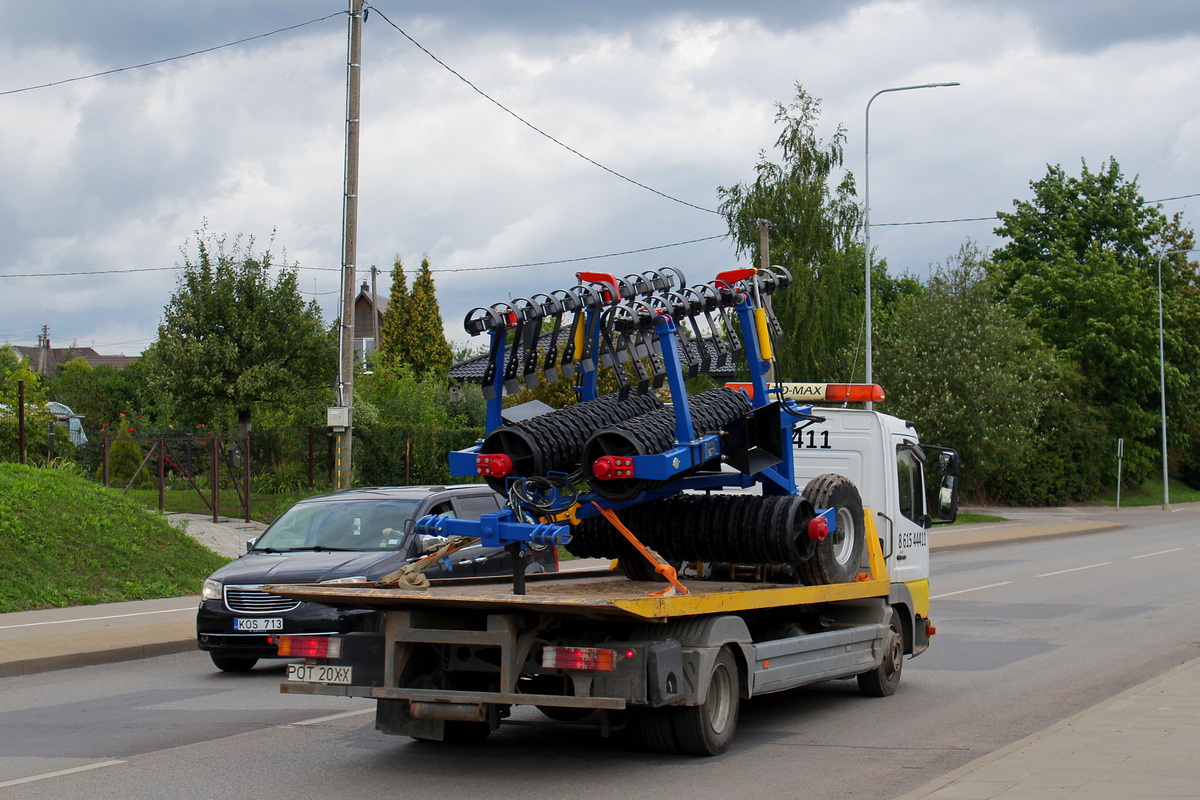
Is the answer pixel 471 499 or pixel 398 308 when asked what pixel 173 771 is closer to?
pixel 471 499

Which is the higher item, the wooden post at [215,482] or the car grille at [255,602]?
the wooden post at [215,482]

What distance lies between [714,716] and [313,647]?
95.1 inches

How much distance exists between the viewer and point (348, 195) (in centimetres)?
1919

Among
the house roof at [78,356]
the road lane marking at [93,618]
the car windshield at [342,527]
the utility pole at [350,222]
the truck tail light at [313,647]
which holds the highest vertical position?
the house roof at [78,356]

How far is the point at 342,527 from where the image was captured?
11.9 metres

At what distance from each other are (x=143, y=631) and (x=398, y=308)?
197ft

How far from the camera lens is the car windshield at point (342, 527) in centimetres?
1159

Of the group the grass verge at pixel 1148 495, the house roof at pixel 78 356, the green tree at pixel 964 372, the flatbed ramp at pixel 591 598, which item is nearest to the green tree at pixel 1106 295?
the grass verge at pixel 1148 495

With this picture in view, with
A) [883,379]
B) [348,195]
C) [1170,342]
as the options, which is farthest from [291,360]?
[1170,342]

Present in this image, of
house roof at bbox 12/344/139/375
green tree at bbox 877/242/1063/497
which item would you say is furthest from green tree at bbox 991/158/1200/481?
house roof at bbox 12/344/139/375

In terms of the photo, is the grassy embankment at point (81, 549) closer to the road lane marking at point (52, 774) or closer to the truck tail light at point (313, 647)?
the road lane marking at point (52, 774)

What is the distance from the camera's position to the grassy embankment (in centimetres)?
1644

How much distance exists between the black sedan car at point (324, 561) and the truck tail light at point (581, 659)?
11.2 feet

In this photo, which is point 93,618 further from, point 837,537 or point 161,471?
point 837,537
